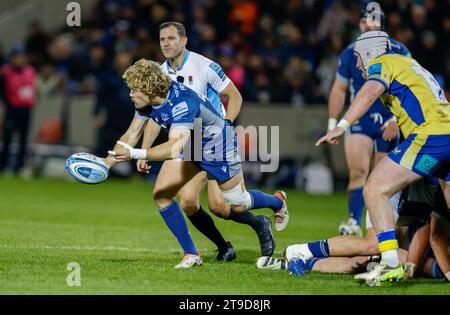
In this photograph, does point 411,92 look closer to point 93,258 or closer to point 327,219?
point 93,258

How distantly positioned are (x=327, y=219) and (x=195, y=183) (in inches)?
217

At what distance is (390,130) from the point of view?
12297mm

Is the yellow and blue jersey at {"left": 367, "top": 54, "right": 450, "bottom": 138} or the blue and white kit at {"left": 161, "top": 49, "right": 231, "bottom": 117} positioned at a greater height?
the blue and white kit at {"left": 161, "top": 49, "right": 231, "bottom": 117}

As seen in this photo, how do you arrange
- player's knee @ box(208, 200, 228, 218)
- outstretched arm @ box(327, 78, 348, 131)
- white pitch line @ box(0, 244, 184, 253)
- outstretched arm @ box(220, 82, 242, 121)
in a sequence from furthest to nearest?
1. outstretched arm @ box(327, 78, 348, 131)
2. white pitch line @ box(0, 244, 184, 253)
3. outstretched arm @ box(220, 82, 242, 121)
4. player's knee @ box(208, 200, 228, 218)

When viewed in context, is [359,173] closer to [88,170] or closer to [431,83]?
[431,83]

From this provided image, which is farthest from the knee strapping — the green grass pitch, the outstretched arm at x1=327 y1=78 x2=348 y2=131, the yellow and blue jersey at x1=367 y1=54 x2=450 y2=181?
the outstretched arm at x1=327 y1=78 x2=348 y2=131

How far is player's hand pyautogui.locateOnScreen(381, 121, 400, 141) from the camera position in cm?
1230

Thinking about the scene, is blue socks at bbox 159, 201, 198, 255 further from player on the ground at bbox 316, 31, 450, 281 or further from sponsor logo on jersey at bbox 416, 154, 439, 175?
sponsor logo on jersey at bbox 416, 154, 439, 175

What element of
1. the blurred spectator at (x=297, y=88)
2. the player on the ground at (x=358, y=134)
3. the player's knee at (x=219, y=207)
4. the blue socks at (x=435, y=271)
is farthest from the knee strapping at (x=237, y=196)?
the blurred spectator at (x=297, y=88)

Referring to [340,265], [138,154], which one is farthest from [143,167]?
[340,265]

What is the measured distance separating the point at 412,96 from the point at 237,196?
81.3 inches

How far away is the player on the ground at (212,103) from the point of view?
30.6 feet

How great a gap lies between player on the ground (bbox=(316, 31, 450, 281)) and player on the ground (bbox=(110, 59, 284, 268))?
1.26 meters

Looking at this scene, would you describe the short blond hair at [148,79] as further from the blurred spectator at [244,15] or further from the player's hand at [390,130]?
the blurred spectator at [244,15]
